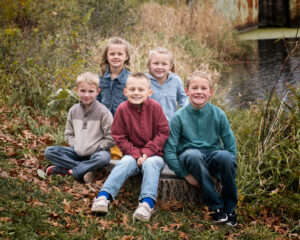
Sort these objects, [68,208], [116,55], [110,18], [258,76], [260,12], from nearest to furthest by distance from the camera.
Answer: [68,208]
[116,55]
[258,76]
[110,18]
[260,12]

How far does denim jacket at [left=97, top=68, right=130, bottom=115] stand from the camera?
167 inches

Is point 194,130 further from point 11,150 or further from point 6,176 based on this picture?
point 11,150

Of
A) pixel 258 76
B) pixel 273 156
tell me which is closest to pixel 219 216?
pixel 273 156

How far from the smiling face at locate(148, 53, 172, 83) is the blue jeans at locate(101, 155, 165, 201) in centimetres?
116

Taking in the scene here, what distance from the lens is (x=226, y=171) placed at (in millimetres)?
3084

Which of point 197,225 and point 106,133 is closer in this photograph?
point 197,225

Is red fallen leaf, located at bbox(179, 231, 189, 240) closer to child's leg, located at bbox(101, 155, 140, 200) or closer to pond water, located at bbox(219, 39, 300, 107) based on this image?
child's leg, located at bbox(101, 155, 140, 200)

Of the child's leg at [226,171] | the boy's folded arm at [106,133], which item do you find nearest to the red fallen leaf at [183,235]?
the child's leg at [226,171]

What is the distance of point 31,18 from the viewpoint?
303 inches

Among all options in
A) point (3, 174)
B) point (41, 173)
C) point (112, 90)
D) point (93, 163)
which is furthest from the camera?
point (112, 90)

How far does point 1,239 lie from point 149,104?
5.97 ft

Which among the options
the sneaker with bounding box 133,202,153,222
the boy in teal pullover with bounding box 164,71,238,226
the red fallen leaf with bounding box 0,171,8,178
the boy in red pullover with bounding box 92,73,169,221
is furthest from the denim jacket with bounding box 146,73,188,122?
the red fallen leaf with bounding box 0,171,8,178

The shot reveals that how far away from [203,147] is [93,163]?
3.73 feet

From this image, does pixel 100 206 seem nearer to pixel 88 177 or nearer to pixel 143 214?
pixel 143 214
